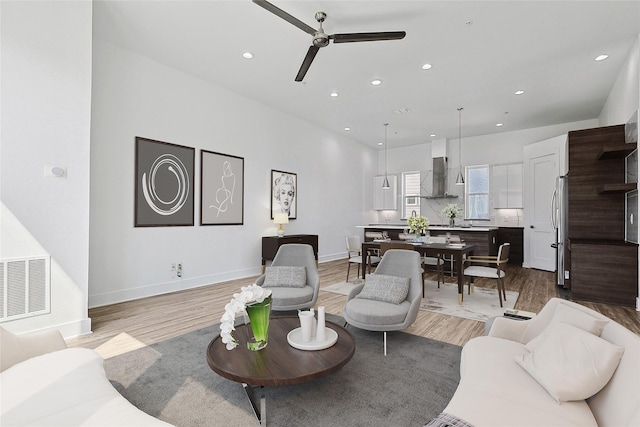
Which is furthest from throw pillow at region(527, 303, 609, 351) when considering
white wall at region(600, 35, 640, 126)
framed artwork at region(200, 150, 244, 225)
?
framed artwork at region(200, 150, 244, 225)

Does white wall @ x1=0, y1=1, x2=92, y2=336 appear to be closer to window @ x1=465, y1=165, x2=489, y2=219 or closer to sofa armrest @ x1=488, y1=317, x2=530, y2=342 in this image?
sofa armrest @ x1=488, y1=317, x2=530, y2=342

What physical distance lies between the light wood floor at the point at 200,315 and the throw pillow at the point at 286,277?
2.10 feet

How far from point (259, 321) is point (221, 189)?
12.6ft

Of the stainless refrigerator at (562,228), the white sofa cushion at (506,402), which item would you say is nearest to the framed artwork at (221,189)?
the white sofa cushion at (506,402)

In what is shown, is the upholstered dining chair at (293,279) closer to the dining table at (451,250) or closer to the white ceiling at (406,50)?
the dining table at (451,250)

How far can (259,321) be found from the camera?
2119mm

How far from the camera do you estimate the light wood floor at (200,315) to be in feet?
10.4

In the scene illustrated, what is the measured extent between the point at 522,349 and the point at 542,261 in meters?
6.05

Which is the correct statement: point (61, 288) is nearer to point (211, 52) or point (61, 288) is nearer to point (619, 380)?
point (211, 52)

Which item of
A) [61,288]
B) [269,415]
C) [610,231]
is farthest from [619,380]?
[610,231]

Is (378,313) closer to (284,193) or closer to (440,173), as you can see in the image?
(284,193)

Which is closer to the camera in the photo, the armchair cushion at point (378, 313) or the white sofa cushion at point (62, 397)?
the white sofa cushion at point (62, 397)

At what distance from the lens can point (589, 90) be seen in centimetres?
555

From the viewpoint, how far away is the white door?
21.7ft
